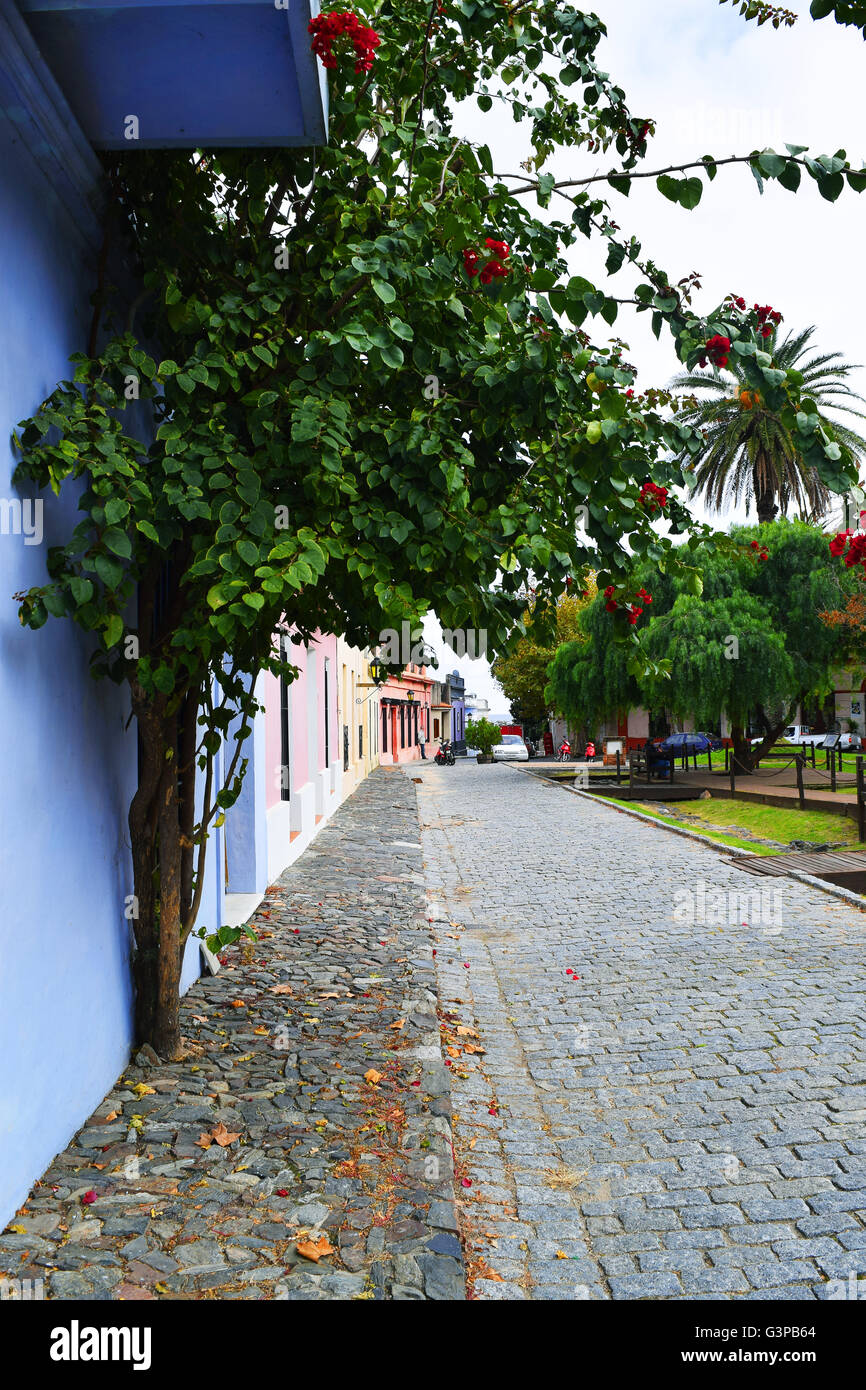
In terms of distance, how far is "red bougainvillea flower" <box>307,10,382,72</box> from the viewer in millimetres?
3057

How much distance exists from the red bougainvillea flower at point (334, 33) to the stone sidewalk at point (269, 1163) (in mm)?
3707

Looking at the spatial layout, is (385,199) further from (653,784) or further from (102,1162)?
(653,784)

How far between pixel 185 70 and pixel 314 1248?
3.83 m

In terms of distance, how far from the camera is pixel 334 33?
3066mm

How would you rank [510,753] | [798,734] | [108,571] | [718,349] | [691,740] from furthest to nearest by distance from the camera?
[510,753]
[798,734]
[691,740]
[108,571]
[718,349]

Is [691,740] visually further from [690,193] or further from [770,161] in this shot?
[770,161]

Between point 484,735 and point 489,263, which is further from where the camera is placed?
point 484,735

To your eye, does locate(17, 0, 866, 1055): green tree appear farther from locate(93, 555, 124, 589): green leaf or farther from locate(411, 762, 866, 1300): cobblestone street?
locate(411, 762, 866, 1300): cobblestone street

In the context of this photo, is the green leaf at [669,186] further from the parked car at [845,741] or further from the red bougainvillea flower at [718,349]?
the parked car at [845,741]

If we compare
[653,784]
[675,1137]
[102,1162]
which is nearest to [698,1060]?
[675,1137]

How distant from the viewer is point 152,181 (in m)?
4.05

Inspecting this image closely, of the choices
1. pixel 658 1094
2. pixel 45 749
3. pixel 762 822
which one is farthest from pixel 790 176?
pixel 762 822

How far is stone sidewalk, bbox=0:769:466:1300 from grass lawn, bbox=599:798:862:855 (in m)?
7.65

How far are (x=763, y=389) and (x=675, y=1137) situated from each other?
2963mm
